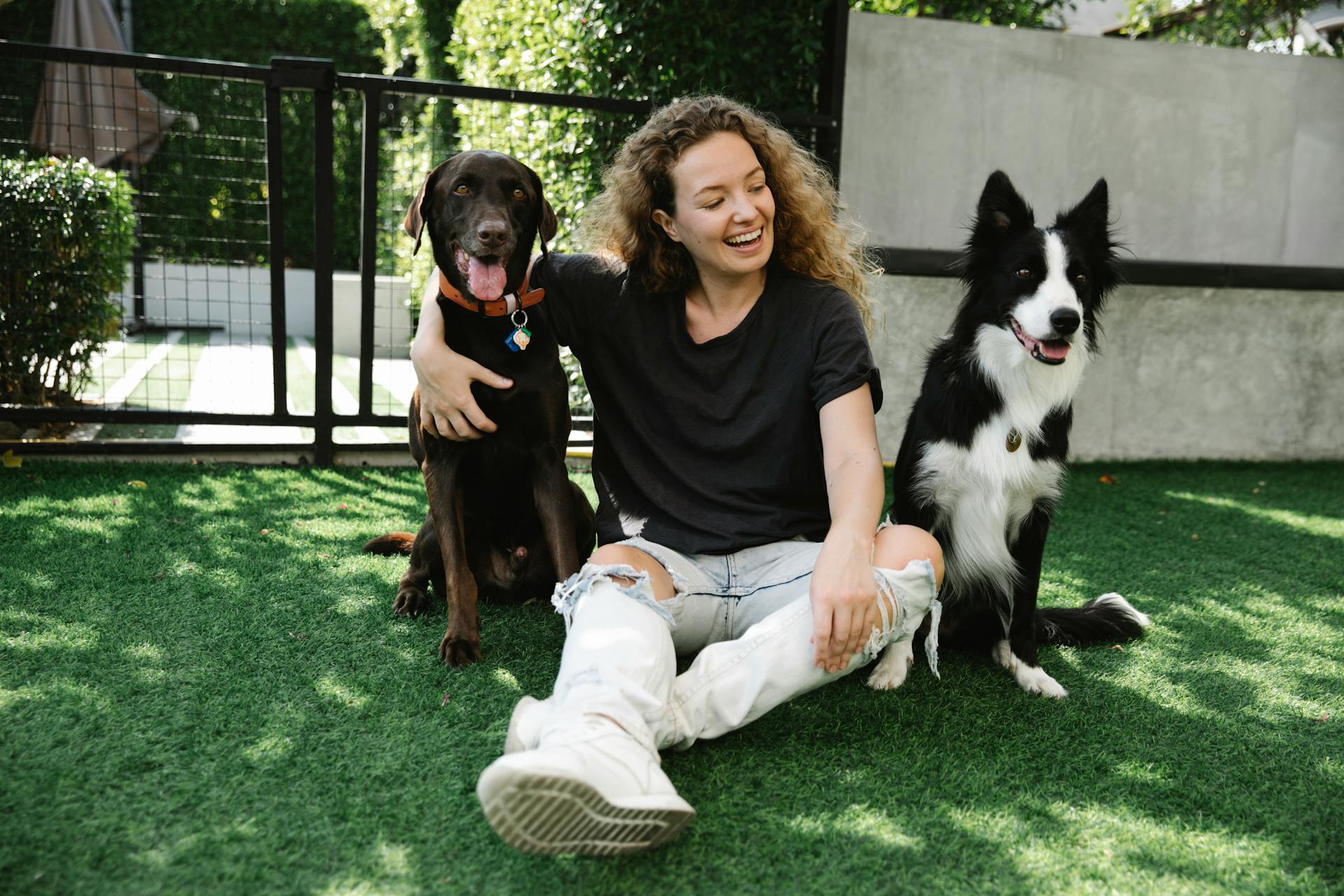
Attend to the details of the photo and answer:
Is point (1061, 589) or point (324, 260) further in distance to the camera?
point (324, 260)

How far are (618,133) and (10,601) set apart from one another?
3097 mm

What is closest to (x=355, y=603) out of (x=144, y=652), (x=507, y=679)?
(x=144, y=652)

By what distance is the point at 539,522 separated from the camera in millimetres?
2578

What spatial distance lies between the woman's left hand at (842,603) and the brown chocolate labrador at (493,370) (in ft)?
2.71

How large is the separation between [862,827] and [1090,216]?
1566 millimetres

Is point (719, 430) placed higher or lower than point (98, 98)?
lower

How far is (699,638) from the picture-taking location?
204 centimetres

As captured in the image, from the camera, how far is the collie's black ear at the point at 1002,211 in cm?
229

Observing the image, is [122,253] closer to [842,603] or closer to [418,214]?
[418,214]

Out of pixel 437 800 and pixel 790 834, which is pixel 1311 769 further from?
pixel 437 800

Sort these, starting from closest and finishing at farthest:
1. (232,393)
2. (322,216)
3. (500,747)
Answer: (500,747), (322,216), (232,393)

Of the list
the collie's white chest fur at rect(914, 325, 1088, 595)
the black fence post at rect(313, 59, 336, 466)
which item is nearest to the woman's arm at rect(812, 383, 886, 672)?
the collie's white chest fur at rect(914, 325, 1088, 595)

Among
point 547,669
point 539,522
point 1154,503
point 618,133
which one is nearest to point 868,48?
point 618,133

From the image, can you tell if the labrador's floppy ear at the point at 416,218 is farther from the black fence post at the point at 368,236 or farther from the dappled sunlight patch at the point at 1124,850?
the dappled sunlight patch at the point at 1124,850
